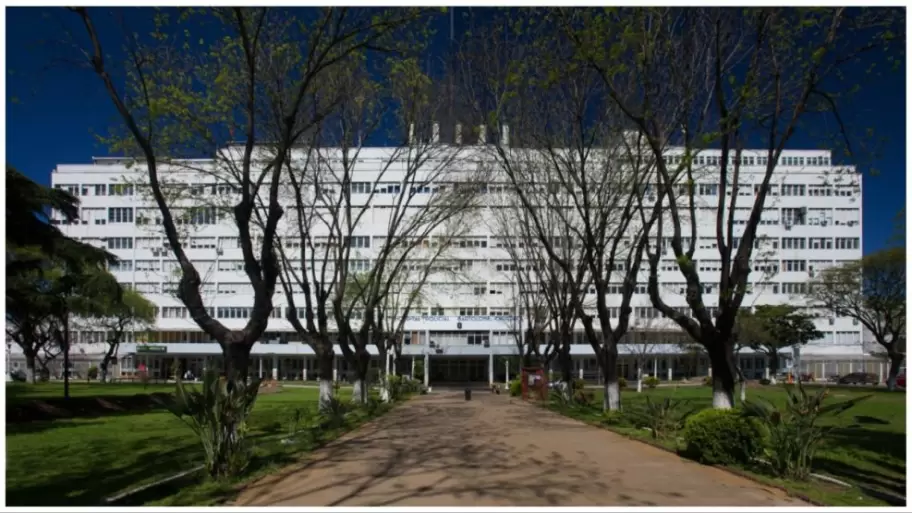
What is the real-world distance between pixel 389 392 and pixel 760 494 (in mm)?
28225

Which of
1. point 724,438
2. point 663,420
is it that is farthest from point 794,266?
point 724,438

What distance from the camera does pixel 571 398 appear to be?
30.0 metres

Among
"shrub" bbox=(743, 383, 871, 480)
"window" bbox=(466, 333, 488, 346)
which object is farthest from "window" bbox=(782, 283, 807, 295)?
"shrub" bbox=(743, 383, 871, 480)

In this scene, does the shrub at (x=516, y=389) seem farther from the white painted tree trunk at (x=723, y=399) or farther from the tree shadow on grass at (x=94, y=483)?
the tree shadow on grass at (x=94, y=483)

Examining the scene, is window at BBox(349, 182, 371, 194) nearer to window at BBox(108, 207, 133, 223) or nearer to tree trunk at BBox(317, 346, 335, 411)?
window at BBox(108, 207, 133, 223)

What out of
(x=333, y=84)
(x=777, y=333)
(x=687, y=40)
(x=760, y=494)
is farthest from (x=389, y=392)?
(x=777, y=333)

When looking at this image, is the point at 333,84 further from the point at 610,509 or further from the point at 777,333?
the point at 777,333

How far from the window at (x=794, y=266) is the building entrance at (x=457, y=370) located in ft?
95.8

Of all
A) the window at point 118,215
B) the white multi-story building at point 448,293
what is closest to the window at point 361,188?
the white multi-story building at point 448,293

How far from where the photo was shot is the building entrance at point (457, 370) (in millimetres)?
73969

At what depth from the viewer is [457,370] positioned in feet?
244

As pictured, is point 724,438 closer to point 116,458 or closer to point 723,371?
point 723,371

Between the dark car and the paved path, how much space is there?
57.3 m

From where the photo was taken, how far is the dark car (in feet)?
217
